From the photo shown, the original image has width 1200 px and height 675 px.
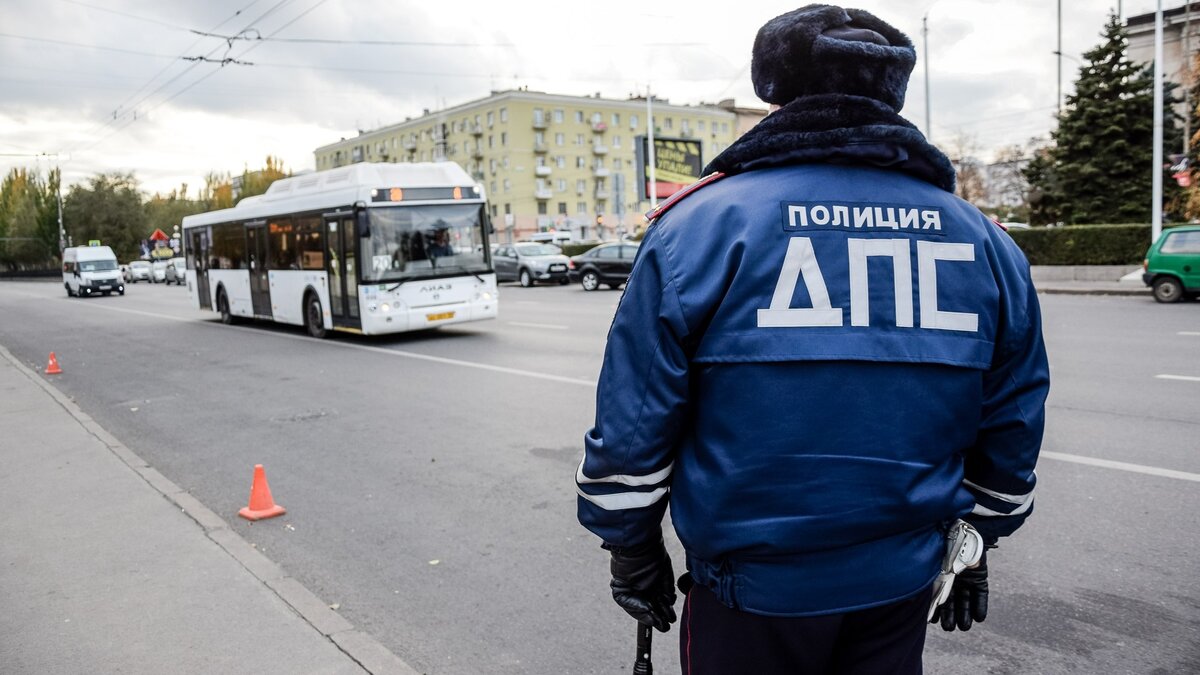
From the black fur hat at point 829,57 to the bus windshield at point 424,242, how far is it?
1363 centimetres

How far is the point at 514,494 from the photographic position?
5.91 meters

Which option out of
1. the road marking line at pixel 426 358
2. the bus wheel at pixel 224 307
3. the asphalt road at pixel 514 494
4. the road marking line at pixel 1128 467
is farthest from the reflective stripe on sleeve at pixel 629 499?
the bus wheel at pixel 224 307

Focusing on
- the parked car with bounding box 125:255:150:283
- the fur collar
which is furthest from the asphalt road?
the parked car with bounding box 125:255:150:283

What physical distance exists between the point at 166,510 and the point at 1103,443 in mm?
6627

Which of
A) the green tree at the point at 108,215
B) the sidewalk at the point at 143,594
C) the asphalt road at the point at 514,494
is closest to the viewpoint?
the sidewalk at the point at 143,594

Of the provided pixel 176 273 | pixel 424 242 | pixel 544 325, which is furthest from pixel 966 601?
pixel 176 273

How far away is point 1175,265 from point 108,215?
87454mm

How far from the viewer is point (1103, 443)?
656 centimetres

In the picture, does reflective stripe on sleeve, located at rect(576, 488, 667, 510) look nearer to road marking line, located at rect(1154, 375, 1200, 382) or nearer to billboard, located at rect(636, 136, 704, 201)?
road marking line, located at rect(1154, 375, 1200, 382)

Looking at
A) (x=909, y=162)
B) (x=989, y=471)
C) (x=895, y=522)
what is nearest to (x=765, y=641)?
(x=895, y=522)

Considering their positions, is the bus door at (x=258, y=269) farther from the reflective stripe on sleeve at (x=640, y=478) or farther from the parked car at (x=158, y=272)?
the parked car at (x=158, y=272)

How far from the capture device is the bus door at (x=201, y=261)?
22.1 meters

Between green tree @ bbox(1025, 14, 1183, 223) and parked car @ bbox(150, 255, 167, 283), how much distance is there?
5186 centimetres

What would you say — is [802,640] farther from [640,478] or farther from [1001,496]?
[1001,496]
